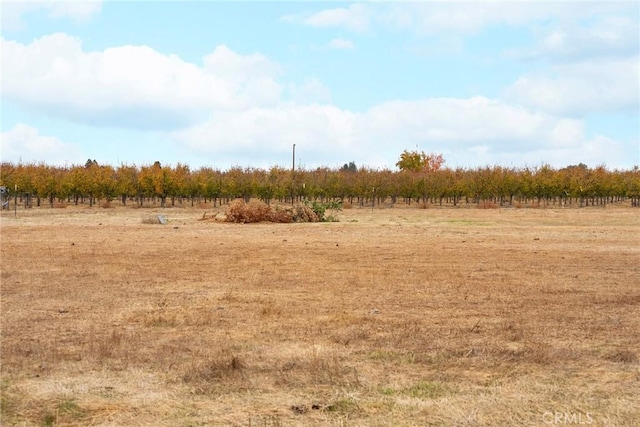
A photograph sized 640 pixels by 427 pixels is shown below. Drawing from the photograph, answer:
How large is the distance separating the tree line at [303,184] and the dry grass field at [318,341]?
44.3 metres

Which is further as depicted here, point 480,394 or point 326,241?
point 326,241

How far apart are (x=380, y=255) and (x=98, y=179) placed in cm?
4554

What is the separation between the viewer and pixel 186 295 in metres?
12.3

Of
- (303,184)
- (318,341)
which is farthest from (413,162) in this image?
(318,341)

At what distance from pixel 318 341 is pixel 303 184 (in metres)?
57.7

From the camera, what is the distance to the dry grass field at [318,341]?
20.4 feet

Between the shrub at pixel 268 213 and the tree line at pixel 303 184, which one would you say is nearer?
the shrub at pixel 268 213

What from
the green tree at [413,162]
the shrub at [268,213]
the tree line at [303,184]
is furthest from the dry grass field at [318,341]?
the green tree at [413,162]

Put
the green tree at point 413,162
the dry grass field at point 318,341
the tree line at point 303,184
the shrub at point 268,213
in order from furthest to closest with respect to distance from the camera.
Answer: the green tree at point 413,162 → the tree line at point 303,184 → the shrub at point 268,213 → the dry grass field at point 318,341

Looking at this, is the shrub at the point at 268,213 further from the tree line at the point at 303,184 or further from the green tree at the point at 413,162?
the green tree at the point at 413,162

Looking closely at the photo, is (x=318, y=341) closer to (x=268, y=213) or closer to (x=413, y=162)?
(x=268, y=213)

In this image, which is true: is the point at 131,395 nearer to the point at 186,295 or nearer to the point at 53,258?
the point at 186,295

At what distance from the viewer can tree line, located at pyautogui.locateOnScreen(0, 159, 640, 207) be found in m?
60.8

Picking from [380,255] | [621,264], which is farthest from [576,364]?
[380,255]
